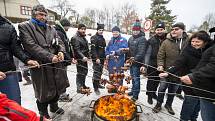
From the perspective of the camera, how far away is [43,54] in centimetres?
353

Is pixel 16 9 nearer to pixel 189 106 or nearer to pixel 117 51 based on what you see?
pixel 117 51

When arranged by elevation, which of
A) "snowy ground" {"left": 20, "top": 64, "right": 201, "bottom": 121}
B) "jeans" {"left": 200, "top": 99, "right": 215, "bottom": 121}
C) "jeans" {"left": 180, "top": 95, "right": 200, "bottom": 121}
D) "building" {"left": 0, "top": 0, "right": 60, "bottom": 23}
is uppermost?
"building" {"left": 0, "top": 0, "right": 60, "bottom": 23}

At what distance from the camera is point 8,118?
1.58 meters

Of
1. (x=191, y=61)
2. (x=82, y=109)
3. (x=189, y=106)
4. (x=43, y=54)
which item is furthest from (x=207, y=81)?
(x=82, y=109)

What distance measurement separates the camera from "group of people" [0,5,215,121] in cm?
293

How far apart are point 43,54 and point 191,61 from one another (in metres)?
2.91

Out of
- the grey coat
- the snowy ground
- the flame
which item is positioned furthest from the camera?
the snowy ground

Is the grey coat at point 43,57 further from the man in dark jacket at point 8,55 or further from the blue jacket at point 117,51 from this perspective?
the blue jacket at point 117,51

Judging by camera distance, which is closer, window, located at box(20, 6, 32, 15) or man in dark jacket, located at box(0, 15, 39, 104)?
man in dark jacket, located at box(0, 15, 39, 104)

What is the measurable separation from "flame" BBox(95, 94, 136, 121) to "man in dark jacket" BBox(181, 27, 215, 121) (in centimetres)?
112

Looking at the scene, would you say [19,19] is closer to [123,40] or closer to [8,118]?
[123,40]

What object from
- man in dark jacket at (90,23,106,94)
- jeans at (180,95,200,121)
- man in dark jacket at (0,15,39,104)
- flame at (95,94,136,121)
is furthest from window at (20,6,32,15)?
jeans at (180,95,200,121)

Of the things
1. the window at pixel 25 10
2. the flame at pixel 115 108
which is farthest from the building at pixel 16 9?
the flame at pixel 115 108

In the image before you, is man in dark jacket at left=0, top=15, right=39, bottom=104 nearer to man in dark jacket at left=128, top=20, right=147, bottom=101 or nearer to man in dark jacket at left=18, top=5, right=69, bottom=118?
man in dark jacket at left=18, top=5, right=69, bottom=118
